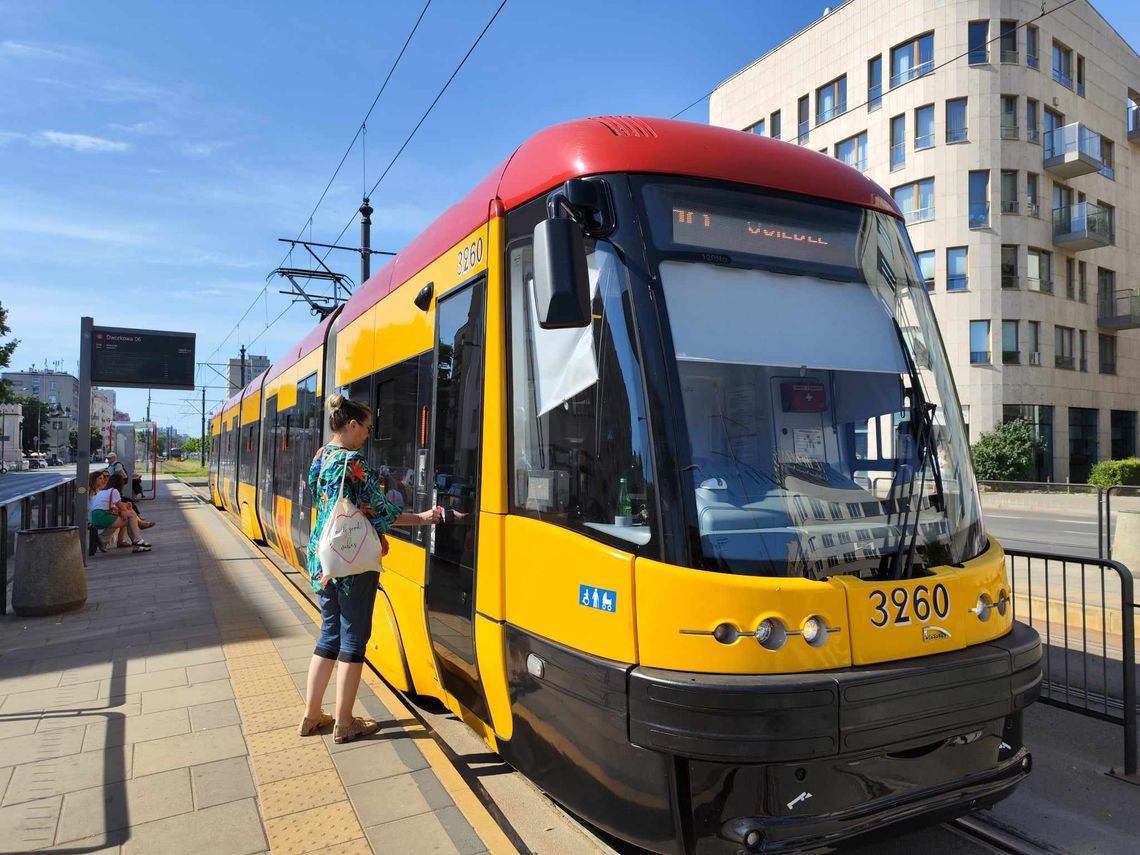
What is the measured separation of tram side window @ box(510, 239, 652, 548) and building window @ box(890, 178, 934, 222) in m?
32.8

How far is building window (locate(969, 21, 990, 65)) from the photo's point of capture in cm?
3055

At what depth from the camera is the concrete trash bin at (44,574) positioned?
24.2ft

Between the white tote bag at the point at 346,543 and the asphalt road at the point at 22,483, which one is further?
the asphalt road at the point at 22,483

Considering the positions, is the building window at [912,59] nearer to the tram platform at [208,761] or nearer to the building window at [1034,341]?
the building window at [1034,341]

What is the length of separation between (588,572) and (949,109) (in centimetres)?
3512

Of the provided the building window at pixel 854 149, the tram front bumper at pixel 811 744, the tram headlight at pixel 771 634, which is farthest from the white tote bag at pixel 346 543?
the building window at pixel 854 149

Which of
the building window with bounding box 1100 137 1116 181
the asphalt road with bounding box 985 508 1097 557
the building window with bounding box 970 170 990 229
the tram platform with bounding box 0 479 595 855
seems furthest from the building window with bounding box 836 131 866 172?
the tram platform with bounding box 0 479 595 855

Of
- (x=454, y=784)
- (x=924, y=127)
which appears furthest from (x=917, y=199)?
(x=454, y=784)

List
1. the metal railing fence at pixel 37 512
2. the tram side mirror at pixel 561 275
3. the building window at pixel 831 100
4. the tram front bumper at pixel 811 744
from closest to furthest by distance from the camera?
the tram front bumper at pixel 811 744
the tram side mirror at pixel 561 275
the metal railing fence at pixel 37 512
the building window at pixel 831 100

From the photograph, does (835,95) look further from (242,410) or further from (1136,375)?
(242,410)

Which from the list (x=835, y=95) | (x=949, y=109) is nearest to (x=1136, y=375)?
(x=949, y=109)

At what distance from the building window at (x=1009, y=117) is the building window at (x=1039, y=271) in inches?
185

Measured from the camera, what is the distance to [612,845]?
3291 millimetres

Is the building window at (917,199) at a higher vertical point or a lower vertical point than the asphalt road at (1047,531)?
higher
